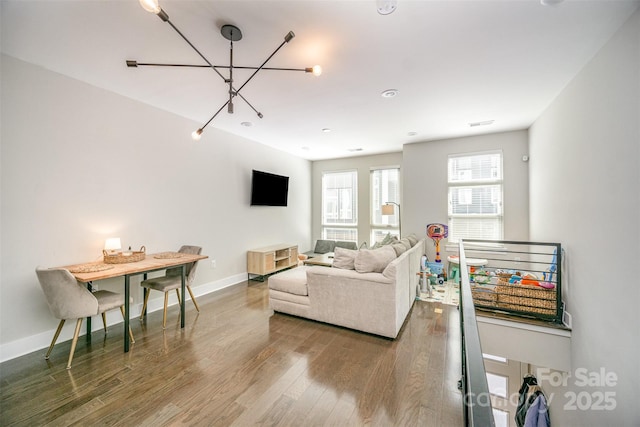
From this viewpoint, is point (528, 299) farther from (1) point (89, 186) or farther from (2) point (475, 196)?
(1) point (89, 186)

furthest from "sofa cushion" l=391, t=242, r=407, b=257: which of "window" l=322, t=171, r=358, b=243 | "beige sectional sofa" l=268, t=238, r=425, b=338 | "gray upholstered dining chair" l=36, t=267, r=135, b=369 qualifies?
"gray upholstered dining chair" l=36, t=267, r=135, b=369

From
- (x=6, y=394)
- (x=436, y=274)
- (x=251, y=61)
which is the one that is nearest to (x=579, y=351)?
(x=436, y=274)

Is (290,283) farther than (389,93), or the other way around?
(290,283)

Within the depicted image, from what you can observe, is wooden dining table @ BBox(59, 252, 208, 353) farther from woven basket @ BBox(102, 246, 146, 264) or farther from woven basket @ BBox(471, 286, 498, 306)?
woven basket @ BBox(471, 286, 498, 306)

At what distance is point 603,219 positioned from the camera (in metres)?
2.07

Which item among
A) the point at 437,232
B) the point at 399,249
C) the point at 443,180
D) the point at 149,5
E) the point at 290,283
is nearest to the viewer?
the point at 149,5

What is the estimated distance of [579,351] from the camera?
242cm

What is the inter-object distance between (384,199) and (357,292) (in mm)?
3859

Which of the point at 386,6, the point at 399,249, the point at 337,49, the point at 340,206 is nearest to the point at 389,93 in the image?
the point at 337,49

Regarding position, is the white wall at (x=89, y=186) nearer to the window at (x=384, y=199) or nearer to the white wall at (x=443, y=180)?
the window at (x=384, y=199)

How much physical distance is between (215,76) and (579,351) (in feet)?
15.1

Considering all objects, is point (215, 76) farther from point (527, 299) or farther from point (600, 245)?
point (527, 299)

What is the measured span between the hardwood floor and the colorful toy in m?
2.15

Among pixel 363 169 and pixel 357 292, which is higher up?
pixel 363 169
